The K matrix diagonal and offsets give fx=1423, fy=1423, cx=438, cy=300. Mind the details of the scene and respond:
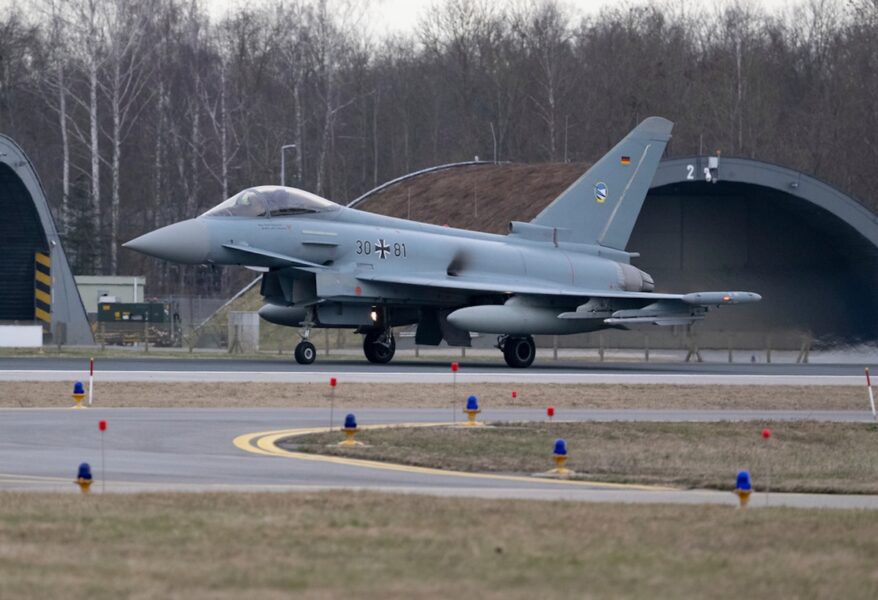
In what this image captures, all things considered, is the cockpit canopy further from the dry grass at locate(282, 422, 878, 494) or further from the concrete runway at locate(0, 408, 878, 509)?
the dry grass at locate(282, 422, 878, 494)

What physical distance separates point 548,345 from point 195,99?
32503mm

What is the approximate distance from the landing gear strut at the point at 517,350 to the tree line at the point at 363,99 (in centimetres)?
3450

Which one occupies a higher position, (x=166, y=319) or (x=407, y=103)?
(x=407, y=103)

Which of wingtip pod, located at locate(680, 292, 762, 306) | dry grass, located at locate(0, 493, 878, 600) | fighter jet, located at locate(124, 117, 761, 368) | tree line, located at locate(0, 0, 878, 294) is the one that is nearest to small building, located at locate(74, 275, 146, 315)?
tree line, located at locate(0, 0, 878, 294)

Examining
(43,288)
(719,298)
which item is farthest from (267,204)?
(43,288)

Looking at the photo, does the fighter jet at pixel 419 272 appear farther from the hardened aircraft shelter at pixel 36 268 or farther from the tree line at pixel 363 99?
the tree line at pixel 363 99

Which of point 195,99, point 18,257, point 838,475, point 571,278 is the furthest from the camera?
point 195,99

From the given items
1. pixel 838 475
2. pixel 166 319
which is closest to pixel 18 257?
pixel 166 319

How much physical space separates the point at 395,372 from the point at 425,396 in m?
4.55

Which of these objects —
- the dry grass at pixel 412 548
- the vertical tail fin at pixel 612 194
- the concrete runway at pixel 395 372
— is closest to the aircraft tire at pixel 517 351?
the concrete runway at pixel 395 372

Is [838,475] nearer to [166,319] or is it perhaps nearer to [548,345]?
[548,345]

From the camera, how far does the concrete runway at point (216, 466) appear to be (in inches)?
518

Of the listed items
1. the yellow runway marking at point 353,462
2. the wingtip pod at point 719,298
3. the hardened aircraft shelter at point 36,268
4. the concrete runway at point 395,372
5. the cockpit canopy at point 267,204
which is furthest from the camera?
the hardened aircraft shelter at point 36,268

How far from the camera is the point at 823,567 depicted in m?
9.39
